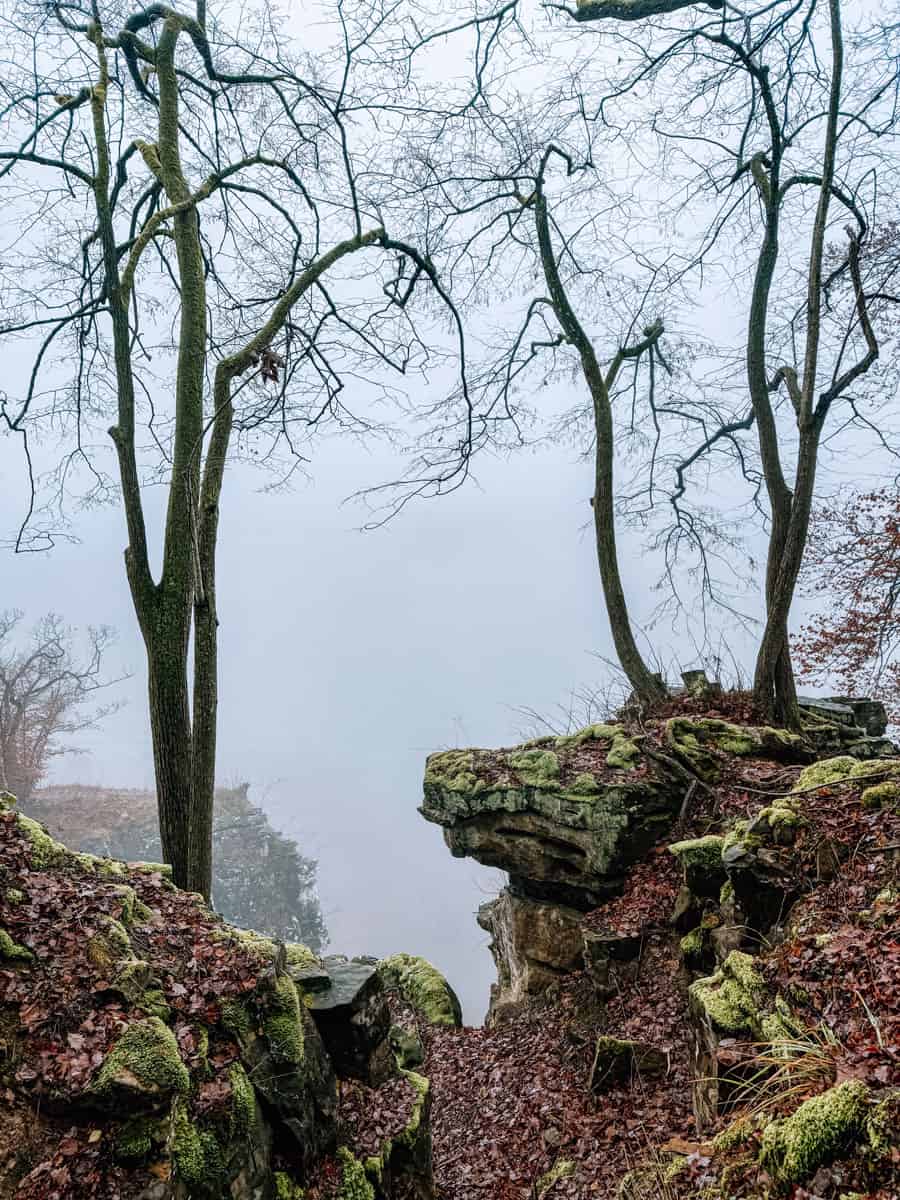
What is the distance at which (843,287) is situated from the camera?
877cm

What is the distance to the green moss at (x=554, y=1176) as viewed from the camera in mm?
4095

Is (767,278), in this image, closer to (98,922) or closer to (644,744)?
(644,744)

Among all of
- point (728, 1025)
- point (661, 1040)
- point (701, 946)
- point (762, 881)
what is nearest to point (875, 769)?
point (762, 881)

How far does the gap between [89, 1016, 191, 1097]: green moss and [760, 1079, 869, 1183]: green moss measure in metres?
2.42

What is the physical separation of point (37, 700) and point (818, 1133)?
26.1 metres

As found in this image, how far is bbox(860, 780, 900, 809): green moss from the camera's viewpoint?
407 centimetres

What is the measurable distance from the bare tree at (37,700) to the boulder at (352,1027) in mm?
16541

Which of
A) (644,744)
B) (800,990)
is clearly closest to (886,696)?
(644,744)

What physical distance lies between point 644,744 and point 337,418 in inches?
205

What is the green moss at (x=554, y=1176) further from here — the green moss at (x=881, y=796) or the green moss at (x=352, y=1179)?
the green moss at (x=881, y=796)

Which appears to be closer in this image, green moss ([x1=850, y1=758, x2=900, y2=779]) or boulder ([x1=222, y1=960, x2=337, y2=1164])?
boulder ([x1=222, y1=960, x2=337, y2=1164])

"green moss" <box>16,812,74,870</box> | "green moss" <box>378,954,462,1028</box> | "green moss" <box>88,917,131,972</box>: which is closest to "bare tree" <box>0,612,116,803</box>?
"green moss" <box>378,954,462,1028</box>

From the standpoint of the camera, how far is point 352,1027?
400 cm

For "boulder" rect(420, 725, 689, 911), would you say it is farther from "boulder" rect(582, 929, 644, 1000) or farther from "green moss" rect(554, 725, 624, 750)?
"boulder" rect(582, 929, 644, 1000)
